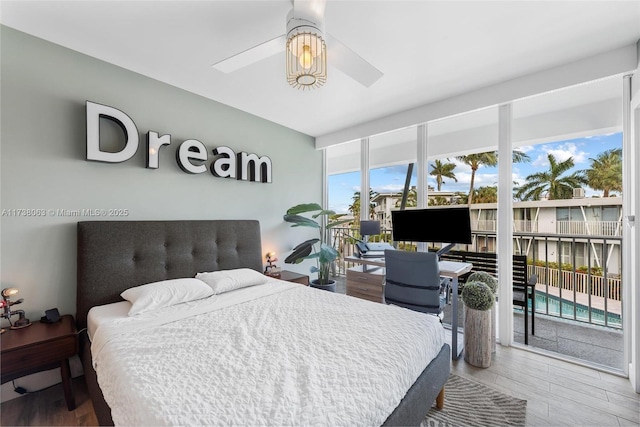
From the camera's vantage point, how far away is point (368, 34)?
6.29 feet

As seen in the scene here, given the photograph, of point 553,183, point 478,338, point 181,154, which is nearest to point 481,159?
point 553,183

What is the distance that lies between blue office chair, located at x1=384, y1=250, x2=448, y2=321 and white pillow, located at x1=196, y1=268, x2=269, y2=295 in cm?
127

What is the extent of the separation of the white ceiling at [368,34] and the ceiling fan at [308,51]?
0.79ft

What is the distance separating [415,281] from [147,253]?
2399mm

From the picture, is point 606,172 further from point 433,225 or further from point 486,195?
point 433,225

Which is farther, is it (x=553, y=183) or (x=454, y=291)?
(x=553, y=183)

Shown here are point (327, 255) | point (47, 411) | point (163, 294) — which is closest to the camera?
point (47, 411)

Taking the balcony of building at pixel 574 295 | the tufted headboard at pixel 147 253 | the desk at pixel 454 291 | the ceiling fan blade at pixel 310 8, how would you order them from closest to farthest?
the ceiling fan blade at pixel 310 8 < the tufted headboard at pixel 147 253 < the desk at pixel 454 291 < the balcony of building at pixel 574 295

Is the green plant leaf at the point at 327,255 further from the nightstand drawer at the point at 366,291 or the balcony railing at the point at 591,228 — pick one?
the balcony railing at the point at 591,228

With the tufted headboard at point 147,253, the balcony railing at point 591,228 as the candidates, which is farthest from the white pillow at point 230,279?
the balcony railing at point 591,228

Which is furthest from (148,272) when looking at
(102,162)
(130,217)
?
(102,162)

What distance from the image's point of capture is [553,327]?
2871mm

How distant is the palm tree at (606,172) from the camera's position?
2281 mm

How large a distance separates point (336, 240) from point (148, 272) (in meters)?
3.14
